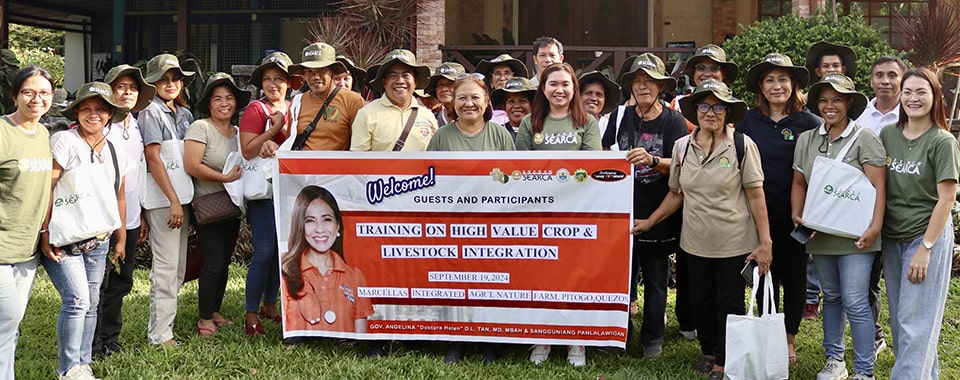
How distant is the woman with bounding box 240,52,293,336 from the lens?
504 cm

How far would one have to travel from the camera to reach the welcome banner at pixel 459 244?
4.62 metres

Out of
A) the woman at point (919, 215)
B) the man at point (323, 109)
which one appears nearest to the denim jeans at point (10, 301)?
the man at point (323, 109)

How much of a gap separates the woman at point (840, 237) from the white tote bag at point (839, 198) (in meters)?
0.03

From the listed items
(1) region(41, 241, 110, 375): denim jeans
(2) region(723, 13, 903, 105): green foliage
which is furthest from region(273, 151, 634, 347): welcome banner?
(2) region(723, 13, 903, 105): green foliage

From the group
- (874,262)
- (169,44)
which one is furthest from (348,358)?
(169,44)

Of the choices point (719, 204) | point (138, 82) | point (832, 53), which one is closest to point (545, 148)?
point (719, 204)

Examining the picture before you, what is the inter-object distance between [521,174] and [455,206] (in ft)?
1.39

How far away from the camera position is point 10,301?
380 centimetres

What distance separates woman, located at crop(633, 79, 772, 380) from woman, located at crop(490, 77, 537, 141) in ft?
3.61

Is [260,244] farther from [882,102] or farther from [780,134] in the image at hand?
[882,102]

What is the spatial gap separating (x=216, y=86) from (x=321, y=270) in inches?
51.9

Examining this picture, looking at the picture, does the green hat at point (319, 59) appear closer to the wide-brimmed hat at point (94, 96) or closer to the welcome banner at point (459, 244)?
the welcome banner at point (459, 244)

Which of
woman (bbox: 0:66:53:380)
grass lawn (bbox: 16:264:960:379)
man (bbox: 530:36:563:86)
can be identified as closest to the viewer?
woman (bbox: 0:66:53:380)

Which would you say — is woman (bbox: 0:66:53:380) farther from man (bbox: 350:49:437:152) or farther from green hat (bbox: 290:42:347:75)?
man (bbox: 350:49:437:152)
